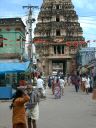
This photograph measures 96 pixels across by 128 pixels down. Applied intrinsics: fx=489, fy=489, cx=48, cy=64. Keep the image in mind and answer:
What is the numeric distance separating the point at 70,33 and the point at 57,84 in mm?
74724

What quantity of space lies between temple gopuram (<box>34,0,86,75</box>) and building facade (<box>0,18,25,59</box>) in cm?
5236

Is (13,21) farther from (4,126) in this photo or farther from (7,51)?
(4,126)

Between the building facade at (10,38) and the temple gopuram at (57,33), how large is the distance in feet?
172

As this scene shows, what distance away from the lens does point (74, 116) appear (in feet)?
62.6

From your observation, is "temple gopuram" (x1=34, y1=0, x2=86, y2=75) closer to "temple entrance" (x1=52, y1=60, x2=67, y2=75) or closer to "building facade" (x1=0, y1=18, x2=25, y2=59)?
"temple entrance" (x1=52, y1=60, x2=67, y2=75)

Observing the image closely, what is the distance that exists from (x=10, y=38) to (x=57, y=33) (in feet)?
191

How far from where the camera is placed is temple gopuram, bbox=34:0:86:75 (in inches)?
4220

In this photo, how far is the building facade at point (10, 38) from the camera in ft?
167

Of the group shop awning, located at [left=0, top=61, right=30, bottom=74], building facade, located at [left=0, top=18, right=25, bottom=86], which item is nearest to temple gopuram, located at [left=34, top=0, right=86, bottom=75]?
building facade, located at [left=0, top=18, right=25, bottom=86]

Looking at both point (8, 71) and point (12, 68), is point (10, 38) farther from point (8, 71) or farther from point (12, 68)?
point (8, 71)

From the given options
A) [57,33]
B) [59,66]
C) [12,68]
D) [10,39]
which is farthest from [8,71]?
[59,66]

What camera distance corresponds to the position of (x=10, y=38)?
51.9 m

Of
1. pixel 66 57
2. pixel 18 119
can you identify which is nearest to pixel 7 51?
pixel 18 119

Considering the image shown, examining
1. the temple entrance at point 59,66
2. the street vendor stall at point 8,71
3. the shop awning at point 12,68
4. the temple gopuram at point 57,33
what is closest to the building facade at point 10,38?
the street vendor stall at point 8,71
